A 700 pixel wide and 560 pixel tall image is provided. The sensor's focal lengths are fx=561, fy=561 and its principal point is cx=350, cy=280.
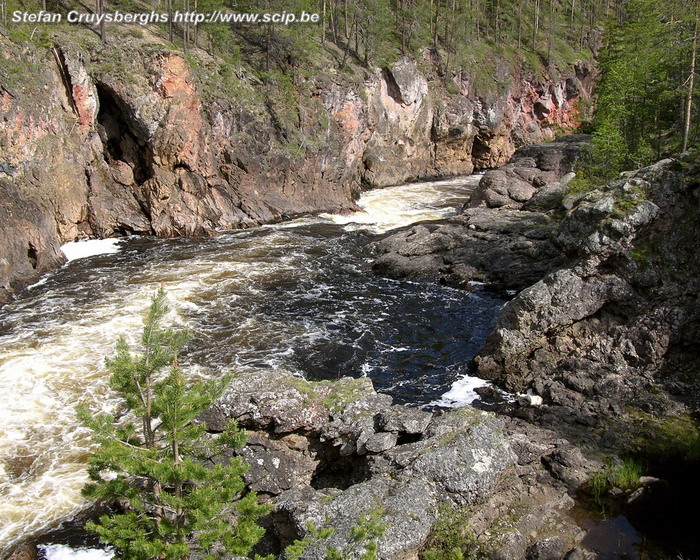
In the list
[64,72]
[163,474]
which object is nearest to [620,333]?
[163,474]

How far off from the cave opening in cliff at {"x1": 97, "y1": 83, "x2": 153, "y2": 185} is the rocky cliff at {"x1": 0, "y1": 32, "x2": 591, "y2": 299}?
A: 60mm

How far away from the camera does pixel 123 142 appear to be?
3322cm

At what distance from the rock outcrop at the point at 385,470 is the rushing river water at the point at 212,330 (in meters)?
3.72

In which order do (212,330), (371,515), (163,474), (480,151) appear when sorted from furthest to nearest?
(480,151) → (212,330) → (371,515) → (163,474)

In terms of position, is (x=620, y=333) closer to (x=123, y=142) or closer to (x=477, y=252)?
(x=477, y=252)

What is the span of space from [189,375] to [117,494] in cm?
913

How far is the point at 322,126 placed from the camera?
4241cm

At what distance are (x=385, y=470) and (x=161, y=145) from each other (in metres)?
28.1

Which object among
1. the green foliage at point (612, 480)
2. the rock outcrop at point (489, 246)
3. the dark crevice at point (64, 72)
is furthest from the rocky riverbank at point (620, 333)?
the dark crevice at point (64, 72)

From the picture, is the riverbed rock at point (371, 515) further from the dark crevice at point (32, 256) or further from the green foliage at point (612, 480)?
the dark crevice at point (32, 256)

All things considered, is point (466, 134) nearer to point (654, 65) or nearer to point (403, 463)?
point (654, 65)

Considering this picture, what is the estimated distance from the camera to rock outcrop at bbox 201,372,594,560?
8.59 meters

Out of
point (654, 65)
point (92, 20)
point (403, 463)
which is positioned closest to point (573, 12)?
point (654, 65)

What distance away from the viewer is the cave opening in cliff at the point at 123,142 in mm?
32719
